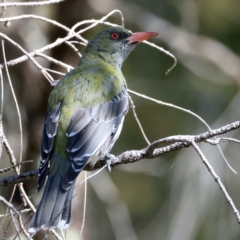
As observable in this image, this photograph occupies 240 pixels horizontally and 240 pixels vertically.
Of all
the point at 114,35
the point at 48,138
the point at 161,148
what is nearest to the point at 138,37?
the point at 114,35

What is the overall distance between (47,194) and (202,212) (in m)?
3.36

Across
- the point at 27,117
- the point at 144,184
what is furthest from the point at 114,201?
the point at 144,184

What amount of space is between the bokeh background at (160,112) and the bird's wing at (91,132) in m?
0.77

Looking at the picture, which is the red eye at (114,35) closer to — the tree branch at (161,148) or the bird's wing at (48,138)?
the bird's wing at (48,138)

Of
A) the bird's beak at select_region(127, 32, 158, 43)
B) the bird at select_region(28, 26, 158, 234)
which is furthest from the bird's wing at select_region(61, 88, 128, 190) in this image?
the bird's beak at select_region(127, 32, 158, 43)

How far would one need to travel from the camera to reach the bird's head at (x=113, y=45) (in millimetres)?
4871

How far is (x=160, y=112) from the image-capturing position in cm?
865

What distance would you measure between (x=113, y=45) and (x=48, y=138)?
5.22 feet

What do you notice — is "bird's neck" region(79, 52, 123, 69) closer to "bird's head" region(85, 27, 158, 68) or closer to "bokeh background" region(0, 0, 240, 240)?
"bird's head" region(85, 27, 158, 68)

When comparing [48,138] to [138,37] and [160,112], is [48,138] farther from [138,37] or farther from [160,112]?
[160,112]

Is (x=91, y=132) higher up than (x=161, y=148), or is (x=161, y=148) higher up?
(x=91, y=132)

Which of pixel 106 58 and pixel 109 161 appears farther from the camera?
pixel 106 58

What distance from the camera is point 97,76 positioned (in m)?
4.25

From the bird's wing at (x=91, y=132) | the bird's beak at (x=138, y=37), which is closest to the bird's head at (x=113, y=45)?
the bird's beak at (x=138, y=37)
